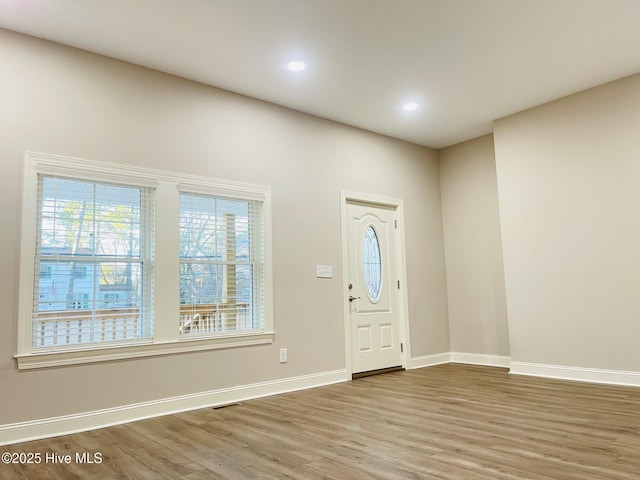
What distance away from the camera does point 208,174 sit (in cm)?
444

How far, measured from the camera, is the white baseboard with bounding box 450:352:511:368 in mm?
5885

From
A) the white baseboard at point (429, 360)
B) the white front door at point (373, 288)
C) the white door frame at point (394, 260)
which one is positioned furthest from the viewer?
the white baseboard at point (429, 360)

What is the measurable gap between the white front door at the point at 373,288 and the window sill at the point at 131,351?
52.3 inches

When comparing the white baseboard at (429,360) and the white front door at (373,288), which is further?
the white baseboard at (429,360)

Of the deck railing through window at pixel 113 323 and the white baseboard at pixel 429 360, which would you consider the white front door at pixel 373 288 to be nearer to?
the white baseboard at pixel 429 360

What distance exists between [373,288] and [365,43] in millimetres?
2980

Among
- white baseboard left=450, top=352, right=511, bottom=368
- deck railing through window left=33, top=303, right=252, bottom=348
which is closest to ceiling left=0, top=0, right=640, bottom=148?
deck railing through window left=33, top=303, right=252, bottom=348

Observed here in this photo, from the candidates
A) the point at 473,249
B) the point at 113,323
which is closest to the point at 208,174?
the point at 113,323

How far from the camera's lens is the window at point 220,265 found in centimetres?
425

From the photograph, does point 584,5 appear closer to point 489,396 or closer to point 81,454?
point 489,396

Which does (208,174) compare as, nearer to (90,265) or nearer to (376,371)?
(90,265)

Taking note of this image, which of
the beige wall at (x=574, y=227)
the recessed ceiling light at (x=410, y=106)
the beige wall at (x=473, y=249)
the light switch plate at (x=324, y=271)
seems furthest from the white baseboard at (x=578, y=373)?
the recessed ceiling light at (x=410, y=106)

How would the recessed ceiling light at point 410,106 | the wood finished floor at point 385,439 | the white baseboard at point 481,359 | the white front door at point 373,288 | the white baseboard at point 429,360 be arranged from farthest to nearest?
the white baseboard at point 429,360
the white baseboard at point 481,359
the white front door at point 373,288
the recessed ceiling light at point 410,106
the wood finished floor at point 385,439

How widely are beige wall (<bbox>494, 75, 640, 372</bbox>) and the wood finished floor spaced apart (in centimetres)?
66
